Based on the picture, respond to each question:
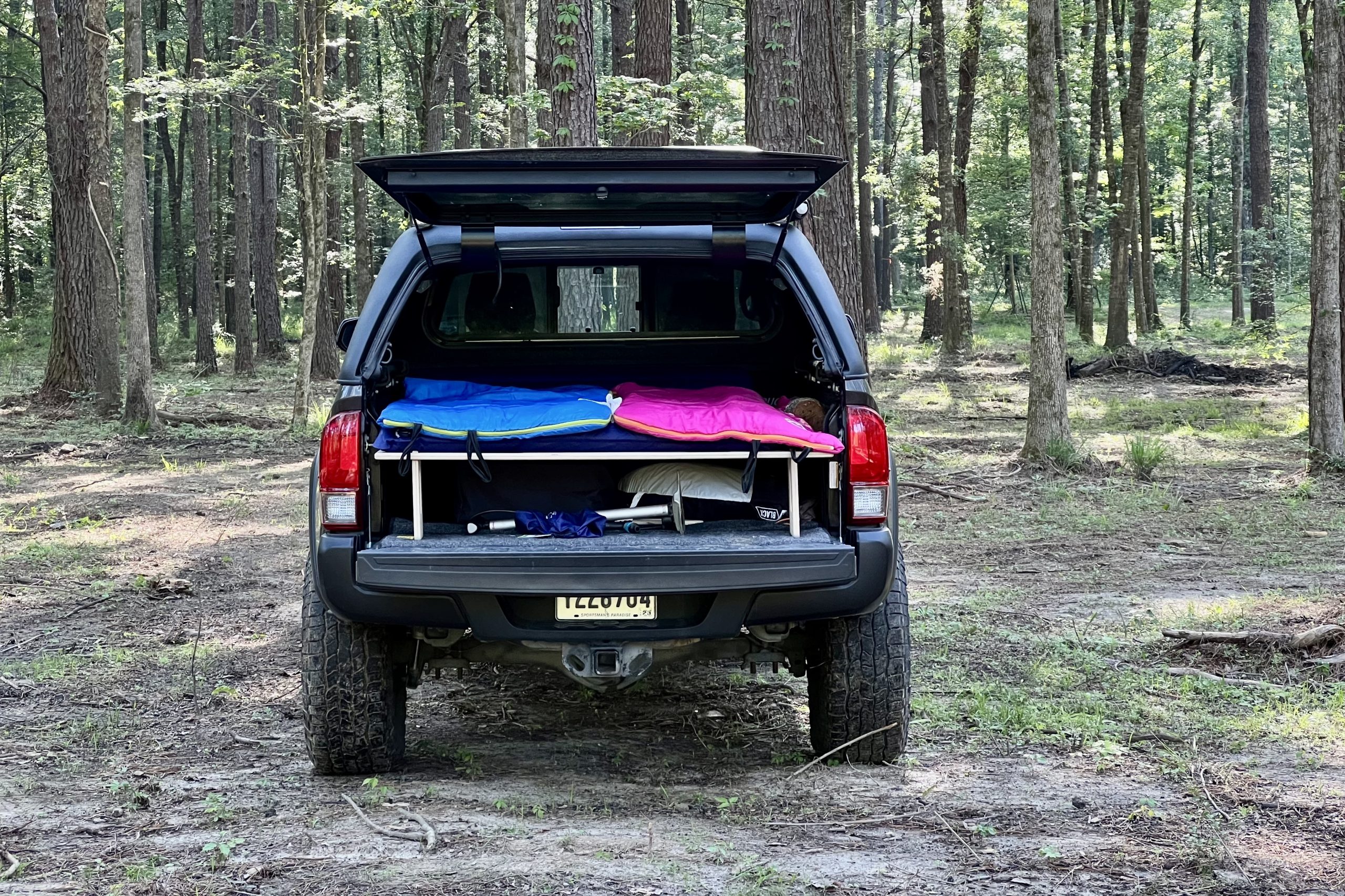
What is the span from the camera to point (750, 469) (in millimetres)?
4434

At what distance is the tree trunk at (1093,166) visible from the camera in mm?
27828

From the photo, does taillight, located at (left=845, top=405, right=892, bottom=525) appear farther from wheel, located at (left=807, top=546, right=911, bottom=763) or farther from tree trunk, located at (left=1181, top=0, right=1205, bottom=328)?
tree trunk, located at (left=1181, top=0, right=1205, bottom=328)

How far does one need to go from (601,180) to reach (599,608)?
4.64ft

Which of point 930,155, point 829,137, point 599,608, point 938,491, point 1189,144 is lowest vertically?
point 938,491

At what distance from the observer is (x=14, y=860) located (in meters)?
3.70

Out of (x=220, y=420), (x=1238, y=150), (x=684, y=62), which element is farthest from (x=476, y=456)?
(x=1238, y=150)

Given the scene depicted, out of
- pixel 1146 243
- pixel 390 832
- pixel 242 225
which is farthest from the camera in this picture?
pixel 1146 243

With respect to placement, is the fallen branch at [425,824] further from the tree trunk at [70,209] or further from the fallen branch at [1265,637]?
the tree trunk at [70,209]

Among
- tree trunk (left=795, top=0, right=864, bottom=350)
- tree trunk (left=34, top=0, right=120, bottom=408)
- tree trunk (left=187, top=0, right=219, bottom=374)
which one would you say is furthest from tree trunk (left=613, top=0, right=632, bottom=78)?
tree trunk (left=187, top=0, right=219, bottom=374)

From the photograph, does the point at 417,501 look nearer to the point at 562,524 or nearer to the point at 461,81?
the point at 562,524

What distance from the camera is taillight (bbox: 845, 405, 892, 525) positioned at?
4.36 metres

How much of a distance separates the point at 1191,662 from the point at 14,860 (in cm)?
507

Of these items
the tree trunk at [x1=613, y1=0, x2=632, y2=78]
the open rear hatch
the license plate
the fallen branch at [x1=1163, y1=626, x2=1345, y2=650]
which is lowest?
the fallen branch at [x1=1163, y1=626, x2=1345, y2=650]

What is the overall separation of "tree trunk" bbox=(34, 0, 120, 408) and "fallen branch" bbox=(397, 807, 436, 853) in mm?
16091
